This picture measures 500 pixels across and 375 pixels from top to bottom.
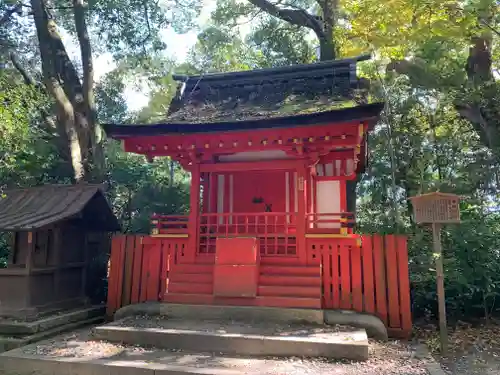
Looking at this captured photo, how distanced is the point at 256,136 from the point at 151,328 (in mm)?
3615

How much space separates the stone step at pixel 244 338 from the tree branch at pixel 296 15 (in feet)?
36.3

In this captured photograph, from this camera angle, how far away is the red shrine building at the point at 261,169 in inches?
254

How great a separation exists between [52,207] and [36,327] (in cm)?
221

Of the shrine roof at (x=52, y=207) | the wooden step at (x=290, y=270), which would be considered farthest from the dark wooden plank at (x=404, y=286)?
the shrine roof at (x=52, y=207)

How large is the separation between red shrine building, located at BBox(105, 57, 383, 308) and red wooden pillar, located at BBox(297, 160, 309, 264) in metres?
0.02

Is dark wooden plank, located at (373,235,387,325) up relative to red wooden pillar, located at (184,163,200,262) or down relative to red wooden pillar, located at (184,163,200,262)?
down

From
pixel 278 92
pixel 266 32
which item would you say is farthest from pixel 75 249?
pixel 266 32

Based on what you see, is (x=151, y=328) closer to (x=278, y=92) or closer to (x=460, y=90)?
(x=278, y=92)

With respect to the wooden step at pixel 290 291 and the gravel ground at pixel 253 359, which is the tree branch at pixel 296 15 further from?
the gravel ground at pixel 253 359

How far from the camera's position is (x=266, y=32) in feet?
50.9

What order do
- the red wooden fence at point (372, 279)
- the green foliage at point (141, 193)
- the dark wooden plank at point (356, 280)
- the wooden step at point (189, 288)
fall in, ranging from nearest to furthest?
the red wooden fence at point (372, 279) < the dark wooden plank at point (356, 280) < the wooden step at point (189, 288) < the green foliage at point (141, 193)

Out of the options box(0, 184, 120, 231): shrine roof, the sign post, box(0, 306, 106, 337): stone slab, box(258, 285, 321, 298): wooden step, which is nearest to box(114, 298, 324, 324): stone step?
box(258, 285, 321, 298): wooden step

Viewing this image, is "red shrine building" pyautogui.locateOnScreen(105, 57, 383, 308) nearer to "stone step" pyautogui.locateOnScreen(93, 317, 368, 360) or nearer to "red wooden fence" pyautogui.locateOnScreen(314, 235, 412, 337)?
"red wooden fence" pyautogui.locateOnScreen(314, 235, 412, 337)

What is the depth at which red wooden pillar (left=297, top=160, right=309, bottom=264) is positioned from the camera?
6777 millimetres
